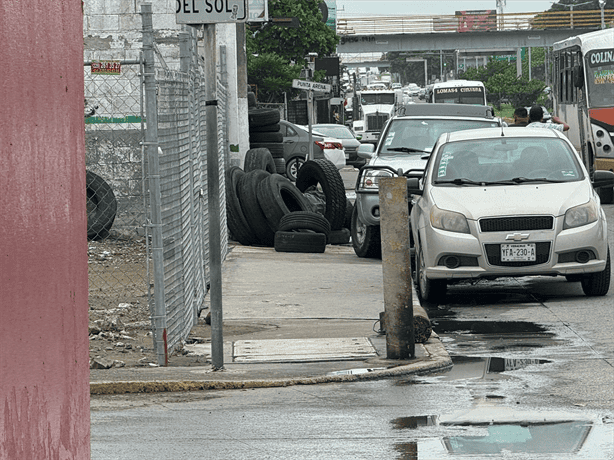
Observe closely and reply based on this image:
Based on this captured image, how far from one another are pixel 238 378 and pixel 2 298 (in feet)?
14.5

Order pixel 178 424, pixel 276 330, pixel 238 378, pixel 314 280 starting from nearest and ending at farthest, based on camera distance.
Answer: pixel 178 424 → pixel 238 378 → pixel 276 330 → pixel 314 280

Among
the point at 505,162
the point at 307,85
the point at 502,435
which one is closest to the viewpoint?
the point at 502,435

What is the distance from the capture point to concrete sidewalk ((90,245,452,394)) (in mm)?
7289

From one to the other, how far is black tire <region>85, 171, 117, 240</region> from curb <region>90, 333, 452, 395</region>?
8868mm

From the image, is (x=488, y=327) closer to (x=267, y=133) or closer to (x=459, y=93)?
(x=267, y=133)

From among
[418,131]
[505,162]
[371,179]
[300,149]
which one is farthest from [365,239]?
[300,149]

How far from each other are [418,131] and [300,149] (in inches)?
669

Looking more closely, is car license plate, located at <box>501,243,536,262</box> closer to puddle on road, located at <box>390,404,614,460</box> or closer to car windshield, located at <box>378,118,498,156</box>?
puddle on road, located at <box>390,404,614,460</box>

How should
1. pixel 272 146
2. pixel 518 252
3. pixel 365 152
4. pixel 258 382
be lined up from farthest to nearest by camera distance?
pixel 272 146 → pixel 365 152 → pixel 518 252 → pixel 258 382

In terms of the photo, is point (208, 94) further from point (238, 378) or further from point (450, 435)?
point (450, 435)

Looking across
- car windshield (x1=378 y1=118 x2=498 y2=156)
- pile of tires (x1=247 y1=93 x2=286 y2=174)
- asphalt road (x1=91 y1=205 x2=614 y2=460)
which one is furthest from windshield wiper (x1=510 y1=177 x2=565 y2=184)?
pile of tires (x1=247 y1=93 x2=286 y2=174)

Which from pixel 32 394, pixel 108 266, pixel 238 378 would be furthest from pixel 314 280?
pixel 32 394

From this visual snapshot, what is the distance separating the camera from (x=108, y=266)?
1406 centimetres

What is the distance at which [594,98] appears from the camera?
934 inches
